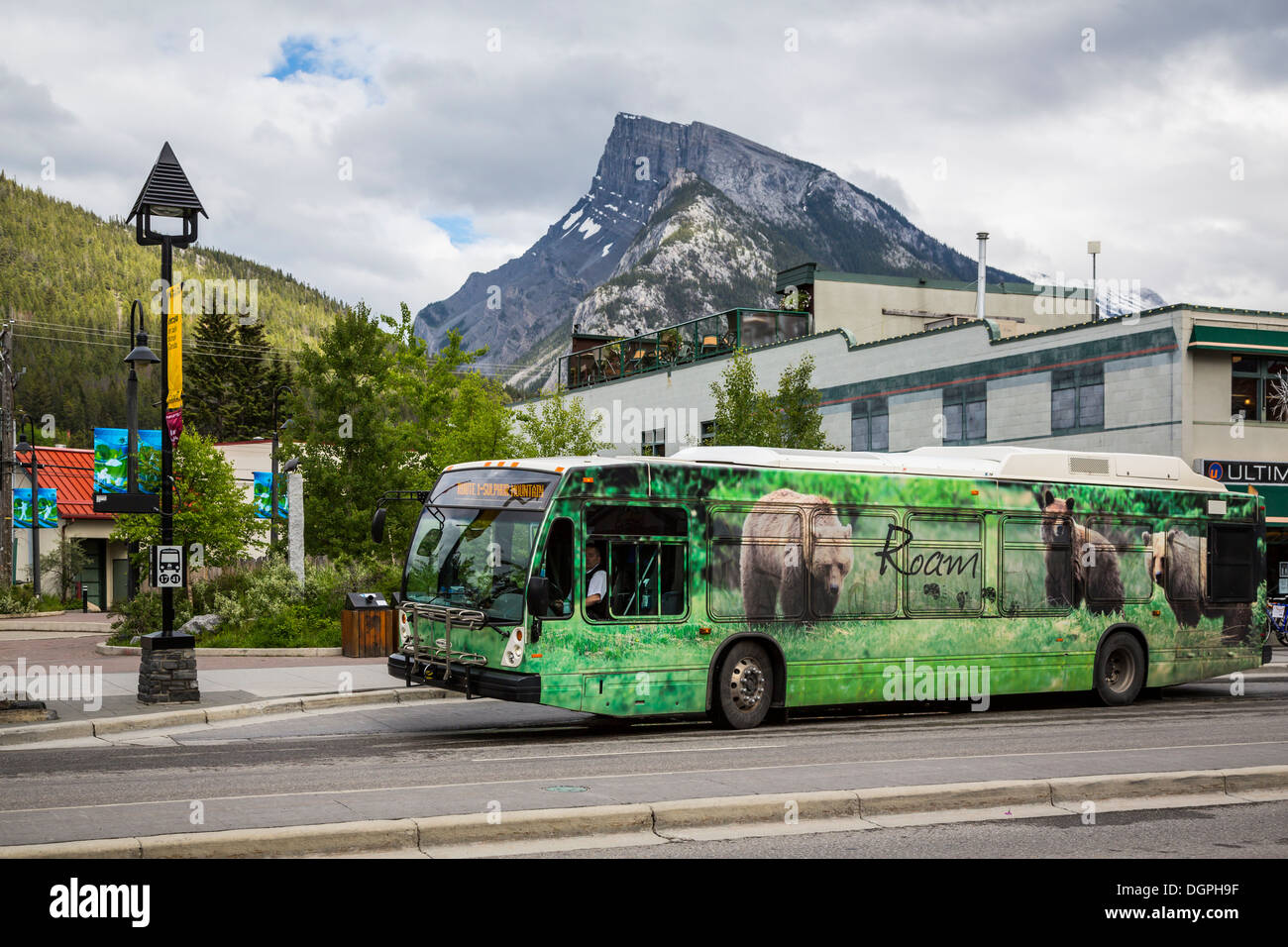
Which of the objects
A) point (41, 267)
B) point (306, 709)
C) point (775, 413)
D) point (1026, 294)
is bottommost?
point (306, 709)

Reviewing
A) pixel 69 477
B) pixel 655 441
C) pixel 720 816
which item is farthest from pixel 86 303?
pixel 720 816

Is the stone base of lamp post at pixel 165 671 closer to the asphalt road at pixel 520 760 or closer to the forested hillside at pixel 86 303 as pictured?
the asphalt road at pixel 520 760

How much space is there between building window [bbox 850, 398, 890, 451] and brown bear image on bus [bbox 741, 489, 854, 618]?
26.6 metres

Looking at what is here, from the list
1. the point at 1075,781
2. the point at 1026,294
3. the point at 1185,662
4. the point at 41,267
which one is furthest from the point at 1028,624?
the point at 41,267

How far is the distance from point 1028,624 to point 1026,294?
4328 cm

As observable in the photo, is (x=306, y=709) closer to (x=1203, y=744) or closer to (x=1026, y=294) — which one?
(x=1203, y=744)

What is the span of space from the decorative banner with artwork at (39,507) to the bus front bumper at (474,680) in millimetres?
45087

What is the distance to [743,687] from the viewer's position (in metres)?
15.1

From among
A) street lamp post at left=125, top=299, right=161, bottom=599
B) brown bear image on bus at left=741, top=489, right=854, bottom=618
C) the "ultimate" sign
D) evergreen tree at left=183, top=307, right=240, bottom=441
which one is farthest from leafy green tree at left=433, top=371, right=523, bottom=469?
evergreen tree at left=183, top=307, right=240, bottom=441

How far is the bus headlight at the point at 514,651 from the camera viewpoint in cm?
1358

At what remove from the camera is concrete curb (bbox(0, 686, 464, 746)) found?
45.8 ft

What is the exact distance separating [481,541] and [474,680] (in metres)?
1.61

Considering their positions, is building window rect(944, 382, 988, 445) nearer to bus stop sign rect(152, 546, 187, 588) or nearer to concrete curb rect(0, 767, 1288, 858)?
bus stop sign rect(152, 546, 187, 588)
